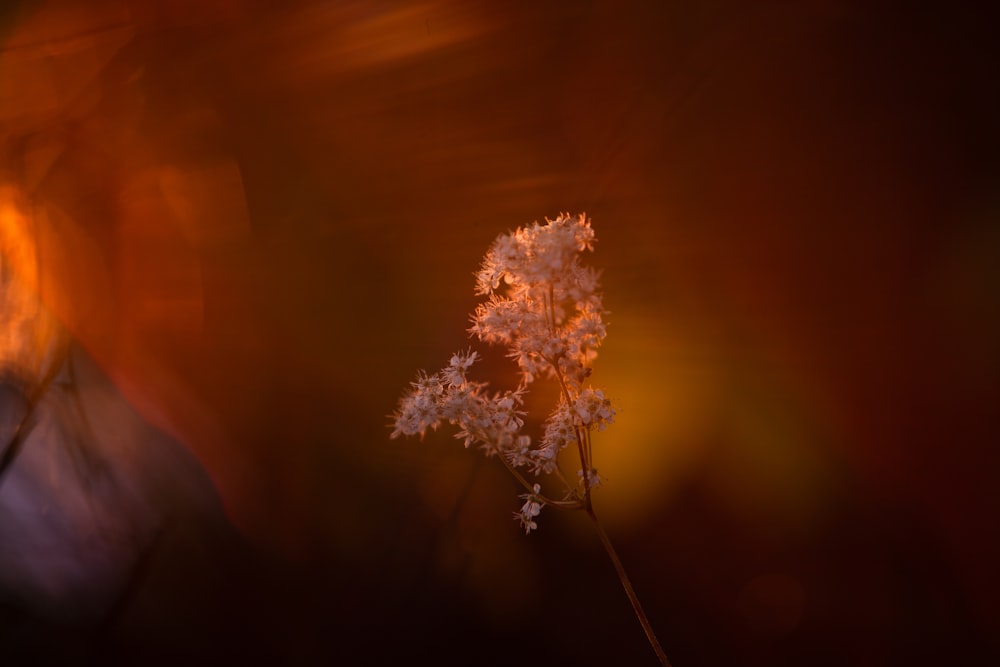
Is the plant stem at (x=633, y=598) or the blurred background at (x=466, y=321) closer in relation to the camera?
the plant stem at (x=633, y=598)

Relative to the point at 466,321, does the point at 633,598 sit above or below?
below

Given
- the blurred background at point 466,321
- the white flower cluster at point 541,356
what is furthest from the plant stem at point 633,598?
the blurred background at point 466,321

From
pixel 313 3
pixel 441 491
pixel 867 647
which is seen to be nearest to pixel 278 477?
pixel 441 491

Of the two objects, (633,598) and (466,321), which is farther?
(466,321)

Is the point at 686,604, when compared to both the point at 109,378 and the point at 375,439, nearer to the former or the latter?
the point at 375,439

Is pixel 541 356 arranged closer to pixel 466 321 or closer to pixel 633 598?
pixel 633 598

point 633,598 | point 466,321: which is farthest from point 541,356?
point 466,321

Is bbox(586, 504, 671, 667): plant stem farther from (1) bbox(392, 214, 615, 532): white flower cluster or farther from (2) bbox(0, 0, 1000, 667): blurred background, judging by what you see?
(2) bbox(0, 0, 1000, 667): blurred background

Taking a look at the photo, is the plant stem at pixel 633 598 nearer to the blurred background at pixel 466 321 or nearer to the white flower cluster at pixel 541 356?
the white flower cluster at pixel 541 356

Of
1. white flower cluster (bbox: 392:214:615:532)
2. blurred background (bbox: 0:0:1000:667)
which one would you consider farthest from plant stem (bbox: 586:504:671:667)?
blurred background (bbox: 0:0:1000:667)
